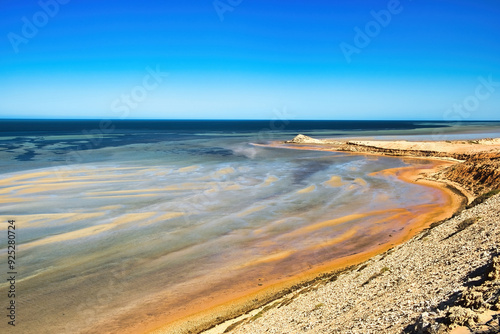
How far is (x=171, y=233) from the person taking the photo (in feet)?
58.7

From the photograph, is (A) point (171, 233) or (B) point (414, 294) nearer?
(B) point (414, 294)

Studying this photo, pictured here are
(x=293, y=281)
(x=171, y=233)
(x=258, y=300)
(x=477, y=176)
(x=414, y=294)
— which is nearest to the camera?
(x=414, y=294)

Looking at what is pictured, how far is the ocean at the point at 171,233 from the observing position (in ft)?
38.4

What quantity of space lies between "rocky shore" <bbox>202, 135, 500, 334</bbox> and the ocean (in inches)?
107

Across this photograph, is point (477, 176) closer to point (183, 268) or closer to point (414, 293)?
point (414, 293)

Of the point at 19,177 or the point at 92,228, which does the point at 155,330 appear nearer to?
the point at 92,228

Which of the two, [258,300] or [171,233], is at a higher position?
[171,233]

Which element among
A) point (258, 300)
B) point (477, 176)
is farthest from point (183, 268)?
point (477, 176)

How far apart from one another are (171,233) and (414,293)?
12830 millimetres

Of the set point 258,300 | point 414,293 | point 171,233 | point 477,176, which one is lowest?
point 258,300

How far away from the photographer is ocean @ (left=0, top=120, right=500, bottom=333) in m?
11.7

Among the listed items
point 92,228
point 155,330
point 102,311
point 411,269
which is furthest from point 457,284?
point 92,228

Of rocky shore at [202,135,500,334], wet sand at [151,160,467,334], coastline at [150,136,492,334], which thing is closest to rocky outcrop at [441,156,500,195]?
wet sand at [151,160,467,334]

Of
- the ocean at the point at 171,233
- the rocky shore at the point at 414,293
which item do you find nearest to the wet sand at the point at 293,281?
the ocean at the point at 171,233
